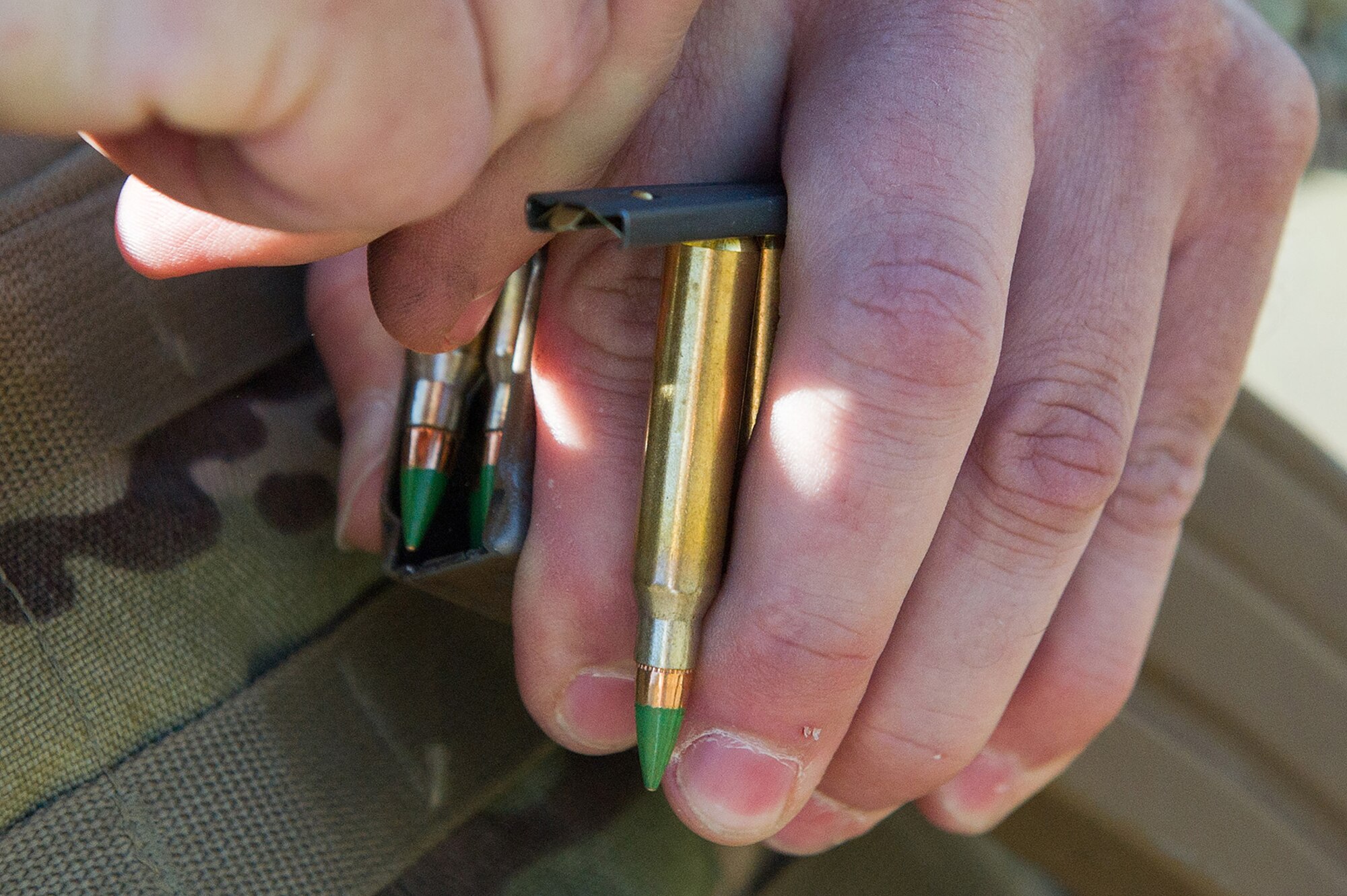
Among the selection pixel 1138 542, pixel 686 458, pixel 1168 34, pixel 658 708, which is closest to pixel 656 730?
pixel 658 708

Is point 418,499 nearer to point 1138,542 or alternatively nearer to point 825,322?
point 825,322

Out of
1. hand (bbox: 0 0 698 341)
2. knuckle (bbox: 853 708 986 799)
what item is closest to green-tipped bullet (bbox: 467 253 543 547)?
hand (bbox: 0 0 698 341)

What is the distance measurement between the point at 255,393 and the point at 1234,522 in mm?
900

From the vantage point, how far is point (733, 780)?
0.59 m

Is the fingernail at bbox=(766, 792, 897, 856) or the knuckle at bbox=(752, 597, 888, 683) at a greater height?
the knuckle at bbox=(752, 597, 888, 683)

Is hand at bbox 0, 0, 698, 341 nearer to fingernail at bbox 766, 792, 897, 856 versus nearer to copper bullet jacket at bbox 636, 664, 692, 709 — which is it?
copper bullet jacket at bbox 636, 664, 692, 709

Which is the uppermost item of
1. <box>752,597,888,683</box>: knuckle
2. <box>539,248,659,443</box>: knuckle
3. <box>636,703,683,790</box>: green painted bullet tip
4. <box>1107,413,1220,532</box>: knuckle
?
<box>539,248,659,443</box>: knuckle

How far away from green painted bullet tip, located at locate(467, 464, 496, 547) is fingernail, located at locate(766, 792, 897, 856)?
0.25m

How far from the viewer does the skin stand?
15.8 inches

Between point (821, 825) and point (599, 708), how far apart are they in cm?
17

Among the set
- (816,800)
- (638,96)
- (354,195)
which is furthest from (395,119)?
(816,800)

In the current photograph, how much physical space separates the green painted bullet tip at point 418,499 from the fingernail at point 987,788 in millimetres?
381

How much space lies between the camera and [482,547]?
0.61 metres

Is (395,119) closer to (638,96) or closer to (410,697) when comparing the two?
(638,96)
